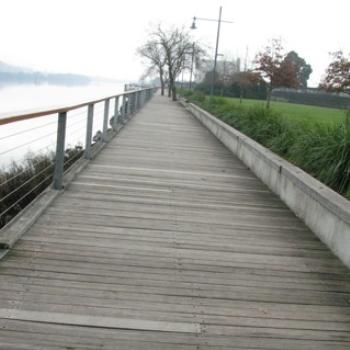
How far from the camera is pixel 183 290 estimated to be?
350 cm

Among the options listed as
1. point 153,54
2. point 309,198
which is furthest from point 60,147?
point 153,54

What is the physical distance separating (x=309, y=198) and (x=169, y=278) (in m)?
2.19

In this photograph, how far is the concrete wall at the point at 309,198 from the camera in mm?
4289

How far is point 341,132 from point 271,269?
9.47 ft

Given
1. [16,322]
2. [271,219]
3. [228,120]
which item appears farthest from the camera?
[228,120]

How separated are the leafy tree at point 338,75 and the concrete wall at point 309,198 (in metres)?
27.0

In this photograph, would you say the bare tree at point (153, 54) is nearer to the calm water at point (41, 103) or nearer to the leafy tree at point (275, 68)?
the leafy tree at point (275, 68)

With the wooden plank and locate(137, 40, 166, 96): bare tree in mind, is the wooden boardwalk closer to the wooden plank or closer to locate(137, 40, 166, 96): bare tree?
the wooden plank

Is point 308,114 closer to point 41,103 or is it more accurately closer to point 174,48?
point 41,103

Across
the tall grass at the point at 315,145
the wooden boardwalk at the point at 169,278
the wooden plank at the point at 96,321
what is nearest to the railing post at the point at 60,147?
the wooden boardwalk at the point at 169,278

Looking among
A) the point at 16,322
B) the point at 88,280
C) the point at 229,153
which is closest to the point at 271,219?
the point at 88,280

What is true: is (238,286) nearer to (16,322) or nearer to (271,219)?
(16,322)

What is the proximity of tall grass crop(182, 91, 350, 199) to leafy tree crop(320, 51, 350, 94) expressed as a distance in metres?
24.9

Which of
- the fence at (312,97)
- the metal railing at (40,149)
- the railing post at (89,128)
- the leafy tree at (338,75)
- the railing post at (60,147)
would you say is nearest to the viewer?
the metal railing at (40,149)
